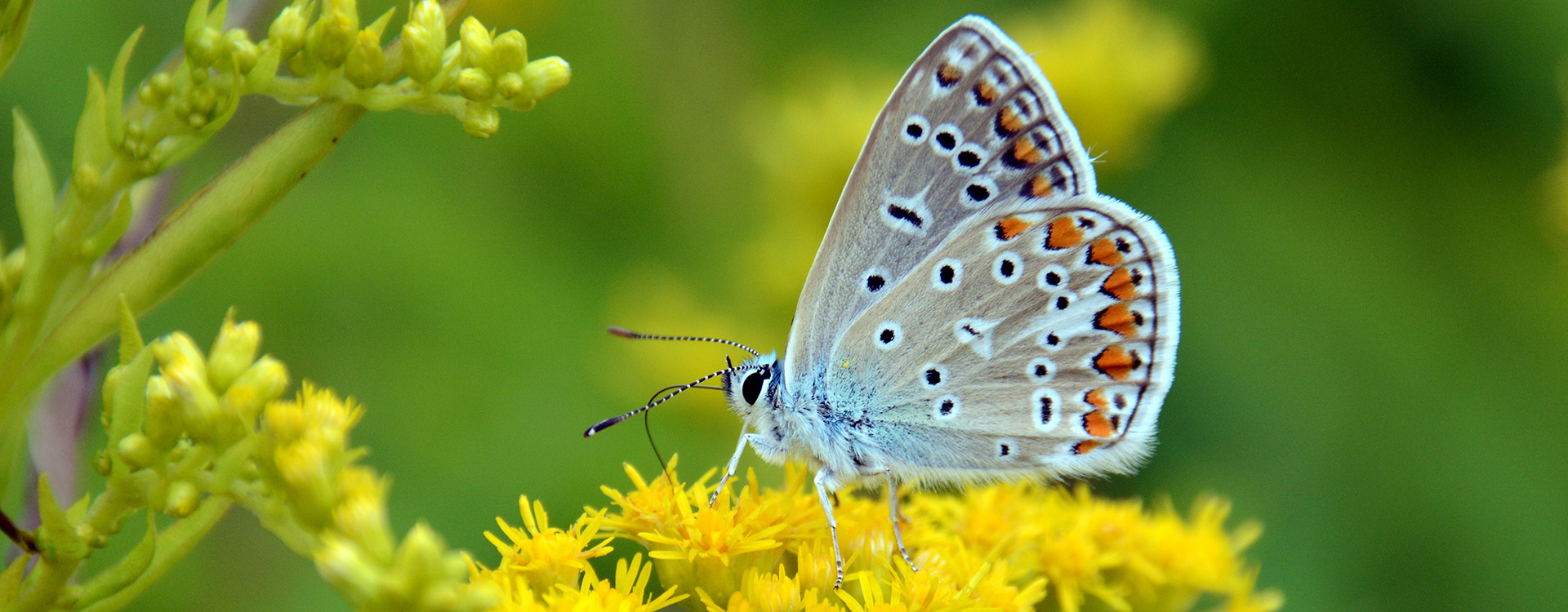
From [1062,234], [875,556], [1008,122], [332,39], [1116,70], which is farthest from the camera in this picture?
[1116,70]

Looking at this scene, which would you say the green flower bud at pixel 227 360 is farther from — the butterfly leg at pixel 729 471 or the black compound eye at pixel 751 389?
the black compound eye at pixel 751 389

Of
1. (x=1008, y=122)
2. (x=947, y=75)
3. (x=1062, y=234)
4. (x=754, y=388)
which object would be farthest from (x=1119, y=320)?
(x=754, y=388)

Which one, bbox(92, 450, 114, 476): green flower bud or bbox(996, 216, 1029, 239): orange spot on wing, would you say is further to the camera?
bbox(996, 216, 1029, 239): orange spot on wing

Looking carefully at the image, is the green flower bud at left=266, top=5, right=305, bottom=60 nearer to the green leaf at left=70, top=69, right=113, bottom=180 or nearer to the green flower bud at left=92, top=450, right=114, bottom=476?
the green leaf at left=70, top=69, right=113, bottom=180

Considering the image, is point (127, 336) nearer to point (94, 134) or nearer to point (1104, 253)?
point (94, 134)

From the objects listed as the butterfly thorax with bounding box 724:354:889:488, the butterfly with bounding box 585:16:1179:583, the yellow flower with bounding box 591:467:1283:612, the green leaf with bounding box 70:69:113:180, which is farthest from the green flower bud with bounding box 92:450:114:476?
the butterfly thorax with bounding box 724:354:889:488

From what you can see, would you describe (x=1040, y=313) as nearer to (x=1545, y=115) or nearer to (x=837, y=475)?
(x=837, y=475)

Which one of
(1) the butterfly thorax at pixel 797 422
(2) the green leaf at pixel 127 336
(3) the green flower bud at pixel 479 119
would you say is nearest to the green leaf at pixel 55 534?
(2) the green leaf at pixel 127 336
